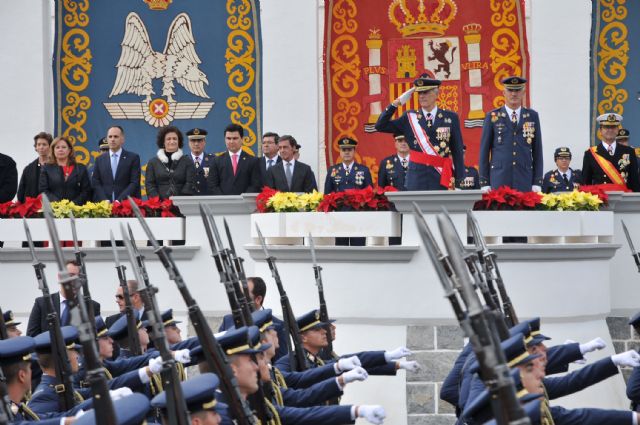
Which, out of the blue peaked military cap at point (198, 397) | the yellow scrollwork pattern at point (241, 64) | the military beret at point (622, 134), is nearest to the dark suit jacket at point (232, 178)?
the yellow scrollwork pattern at point (241, 64)

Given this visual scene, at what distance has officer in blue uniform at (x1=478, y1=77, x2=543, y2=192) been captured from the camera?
11.4m

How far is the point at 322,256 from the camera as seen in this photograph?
1059 cm

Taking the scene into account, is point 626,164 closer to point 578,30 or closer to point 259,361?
point 578,30

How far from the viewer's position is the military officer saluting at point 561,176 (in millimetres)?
14297

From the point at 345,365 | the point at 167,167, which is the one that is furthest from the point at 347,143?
the point at 345,365

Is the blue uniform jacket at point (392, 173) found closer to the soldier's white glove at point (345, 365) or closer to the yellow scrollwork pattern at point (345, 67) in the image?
the yellow scrollwork pattern at point (345, 67)

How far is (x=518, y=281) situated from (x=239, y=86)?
7260 millimetres

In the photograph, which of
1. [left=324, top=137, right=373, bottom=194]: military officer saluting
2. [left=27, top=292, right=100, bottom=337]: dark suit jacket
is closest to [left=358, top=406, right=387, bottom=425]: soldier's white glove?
[left=27, top=292, right=100, bottom=337]: dark suit jacket

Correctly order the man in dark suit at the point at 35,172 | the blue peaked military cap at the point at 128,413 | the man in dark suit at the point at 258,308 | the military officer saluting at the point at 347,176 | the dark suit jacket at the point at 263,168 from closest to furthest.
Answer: the blue peaked military cap at the point at 128,413, the man in dark suit at the point at 258,308, the dark suit jacket at the point at 263,168, the man in dark suit at the point at 35,172, the military officer saluting at the point at 347,176

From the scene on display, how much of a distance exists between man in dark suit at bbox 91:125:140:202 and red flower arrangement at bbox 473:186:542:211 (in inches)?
166

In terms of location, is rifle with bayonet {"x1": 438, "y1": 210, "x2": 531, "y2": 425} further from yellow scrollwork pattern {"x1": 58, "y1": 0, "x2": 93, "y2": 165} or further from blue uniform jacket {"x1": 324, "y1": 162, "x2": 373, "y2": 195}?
yellow scrollwork pattern {"x1": 58, "y1": 0, "x2": 93, "y2": 165}

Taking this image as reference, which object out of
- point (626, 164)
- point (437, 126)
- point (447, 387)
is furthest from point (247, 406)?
point (626, 164)

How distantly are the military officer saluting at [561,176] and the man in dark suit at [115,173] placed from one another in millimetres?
4594

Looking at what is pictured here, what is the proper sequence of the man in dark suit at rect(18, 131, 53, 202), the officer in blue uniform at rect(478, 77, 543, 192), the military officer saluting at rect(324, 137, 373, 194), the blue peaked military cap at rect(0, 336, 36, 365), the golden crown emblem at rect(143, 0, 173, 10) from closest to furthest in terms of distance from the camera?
the blue peaked military cap at rect(0, 336, 36, 365) < the officer in blue uniform at rect(478, 77, 543, 192) < the man in dark suit at rect(18, 131, 53, 202) < the military officer saluting at rect(324, 137, 373, 194) < the golden crown emblem at rect(143, 0, 173, 10)
